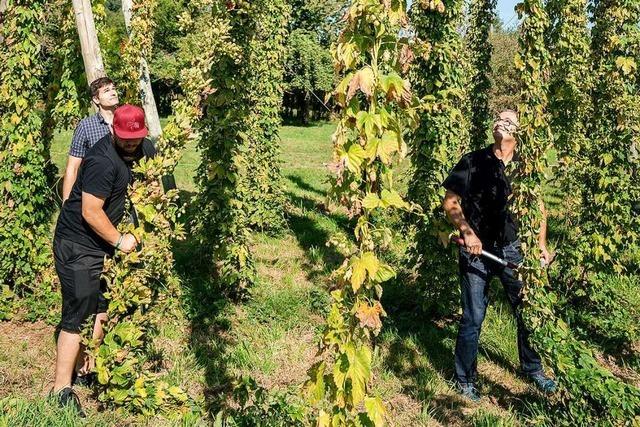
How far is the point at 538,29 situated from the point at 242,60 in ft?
10.1

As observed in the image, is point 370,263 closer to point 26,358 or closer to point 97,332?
point 97,332

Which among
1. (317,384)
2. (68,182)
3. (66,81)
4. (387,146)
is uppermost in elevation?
(66,81)

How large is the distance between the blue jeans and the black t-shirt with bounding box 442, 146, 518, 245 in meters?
0.12

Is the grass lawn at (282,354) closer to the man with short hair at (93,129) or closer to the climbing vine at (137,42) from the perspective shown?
the man with short hair at (93,129)

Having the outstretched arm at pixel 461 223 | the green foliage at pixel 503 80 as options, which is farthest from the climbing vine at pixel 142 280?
the green foliage at pixel 503 80

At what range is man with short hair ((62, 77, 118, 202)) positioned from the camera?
14.3ft

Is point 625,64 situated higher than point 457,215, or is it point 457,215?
point 625,64

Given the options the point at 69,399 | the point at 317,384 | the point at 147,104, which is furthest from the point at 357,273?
the point at 147,104

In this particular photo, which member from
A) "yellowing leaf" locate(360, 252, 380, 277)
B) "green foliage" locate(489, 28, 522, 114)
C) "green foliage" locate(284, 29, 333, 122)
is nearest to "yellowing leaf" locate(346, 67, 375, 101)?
"yellowing leaf" locate(360, 252, 380, 277)

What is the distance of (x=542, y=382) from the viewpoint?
14.3ft

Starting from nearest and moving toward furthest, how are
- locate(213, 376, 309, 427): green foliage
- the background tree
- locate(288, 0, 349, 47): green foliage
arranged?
locate(213, 376, 309, 427): green foliage → the background tree → locate(288, 0, 349, 47): green foliage

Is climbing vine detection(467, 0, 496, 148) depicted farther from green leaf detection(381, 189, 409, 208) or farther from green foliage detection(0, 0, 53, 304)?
green leaf detection(381, 189, 409, 208)

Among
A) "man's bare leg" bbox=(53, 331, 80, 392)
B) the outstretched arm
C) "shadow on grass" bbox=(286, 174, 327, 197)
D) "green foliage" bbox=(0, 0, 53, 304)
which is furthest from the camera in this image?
"shadow on grass" bbox=(286, 174, 327, 197)

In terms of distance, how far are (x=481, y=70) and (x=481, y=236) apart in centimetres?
472
